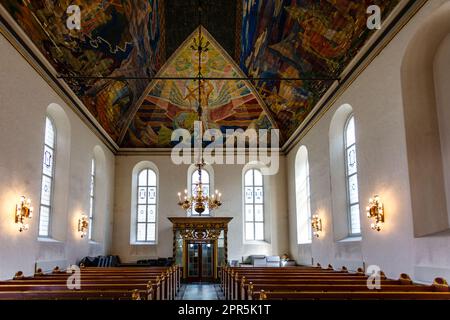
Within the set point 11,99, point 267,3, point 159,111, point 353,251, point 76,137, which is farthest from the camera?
point 159,111

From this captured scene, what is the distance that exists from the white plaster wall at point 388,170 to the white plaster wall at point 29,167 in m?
8.81

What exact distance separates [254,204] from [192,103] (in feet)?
19.5

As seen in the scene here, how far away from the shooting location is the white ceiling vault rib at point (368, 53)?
9086mm

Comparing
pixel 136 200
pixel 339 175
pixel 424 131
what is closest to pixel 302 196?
pixel 339 175

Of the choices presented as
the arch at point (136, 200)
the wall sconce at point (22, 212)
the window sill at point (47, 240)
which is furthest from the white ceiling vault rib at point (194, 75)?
the wall sconce at point (22, 212)

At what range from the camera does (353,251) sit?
1272 cm

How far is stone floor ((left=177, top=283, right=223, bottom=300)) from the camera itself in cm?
1412

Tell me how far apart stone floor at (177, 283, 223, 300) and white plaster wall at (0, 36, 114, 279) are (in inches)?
161

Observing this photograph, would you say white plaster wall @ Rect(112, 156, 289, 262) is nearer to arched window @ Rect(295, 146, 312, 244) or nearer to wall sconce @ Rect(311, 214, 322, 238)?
arched window @ Rect(295, 146, 312, 244)

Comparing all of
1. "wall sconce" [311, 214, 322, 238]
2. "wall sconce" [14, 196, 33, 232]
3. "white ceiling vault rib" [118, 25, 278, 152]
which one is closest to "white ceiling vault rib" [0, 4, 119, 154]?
"white ceiling vault rib" [118, 25, 278, 152]

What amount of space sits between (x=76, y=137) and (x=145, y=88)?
4.99 metres

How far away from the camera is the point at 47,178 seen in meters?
13.8
